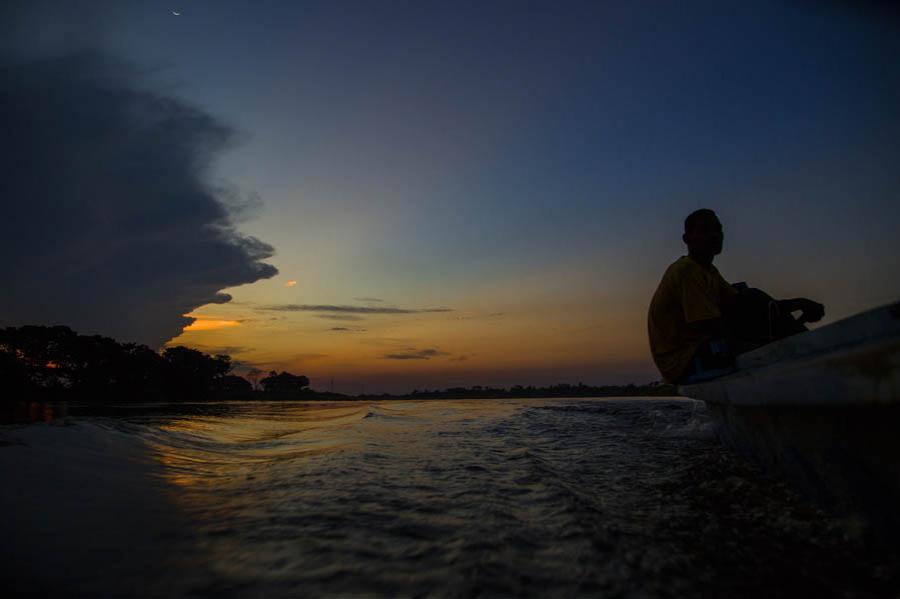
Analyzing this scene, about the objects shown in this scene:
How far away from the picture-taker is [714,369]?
4.21 meters

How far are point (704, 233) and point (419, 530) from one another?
432cm

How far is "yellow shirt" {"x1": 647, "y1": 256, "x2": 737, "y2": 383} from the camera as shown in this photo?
4.29 meters

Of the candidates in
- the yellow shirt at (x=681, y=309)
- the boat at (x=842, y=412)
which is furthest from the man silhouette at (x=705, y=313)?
the boat at (x=842, y=412)

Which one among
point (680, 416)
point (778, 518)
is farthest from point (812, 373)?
point (680, 416)

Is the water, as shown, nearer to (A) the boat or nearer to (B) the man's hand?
(A) the boat

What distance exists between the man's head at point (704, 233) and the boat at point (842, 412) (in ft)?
6.61

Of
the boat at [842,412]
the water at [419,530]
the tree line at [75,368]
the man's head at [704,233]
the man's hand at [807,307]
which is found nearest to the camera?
the boat at [842,412]

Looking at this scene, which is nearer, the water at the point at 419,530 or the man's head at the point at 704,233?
the water at the point at 419,530

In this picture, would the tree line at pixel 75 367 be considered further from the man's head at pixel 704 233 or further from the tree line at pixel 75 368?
the man's head at pixel 704 233

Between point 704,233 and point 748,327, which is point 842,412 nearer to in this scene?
point 748,327

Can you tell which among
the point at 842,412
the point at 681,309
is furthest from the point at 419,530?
the point at 681,309

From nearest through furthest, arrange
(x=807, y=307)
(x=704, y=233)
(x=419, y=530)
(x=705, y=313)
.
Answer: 1. (x=419, y=530)
2. (x=705, y=313)
3. (x=807, y=307)
4. (x=704, y=233)

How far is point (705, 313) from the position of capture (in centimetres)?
422

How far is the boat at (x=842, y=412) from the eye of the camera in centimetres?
165
